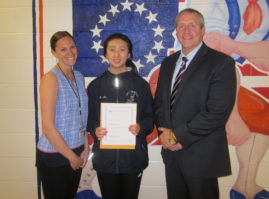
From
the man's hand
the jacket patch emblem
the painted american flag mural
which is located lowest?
the man's hand

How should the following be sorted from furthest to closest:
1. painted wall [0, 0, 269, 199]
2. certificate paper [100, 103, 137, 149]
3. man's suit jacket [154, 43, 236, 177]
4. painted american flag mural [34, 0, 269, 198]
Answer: painted wall [0, 0, 269, 199]
painted american flag mural [34, 0, 269, 198]
certificate paper [100, 103, 137, 149]
man's suit jacket [154, 43, 236, 177]

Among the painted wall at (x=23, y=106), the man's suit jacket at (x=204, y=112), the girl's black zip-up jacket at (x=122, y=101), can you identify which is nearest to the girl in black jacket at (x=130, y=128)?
the girl's black zip-up jacket at (x=122, y=101)

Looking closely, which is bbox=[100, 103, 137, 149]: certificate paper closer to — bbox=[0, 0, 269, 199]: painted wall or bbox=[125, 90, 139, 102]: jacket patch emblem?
bbox=[125, 90, 139, 102]: jacket patch emblem

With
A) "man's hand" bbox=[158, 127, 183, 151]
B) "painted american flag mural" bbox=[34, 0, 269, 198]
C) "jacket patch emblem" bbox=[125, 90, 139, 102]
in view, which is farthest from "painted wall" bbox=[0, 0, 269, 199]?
"jacket patch emblem" bbox=[125, 90, 139, 102]

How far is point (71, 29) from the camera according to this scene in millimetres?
2221

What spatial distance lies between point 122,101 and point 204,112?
0.64 meters

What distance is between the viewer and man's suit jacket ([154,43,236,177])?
4.88ft

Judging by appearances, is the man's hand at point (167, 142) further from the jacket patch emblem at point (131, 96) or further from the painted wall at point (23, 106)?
the painted wall at point (23, 106)

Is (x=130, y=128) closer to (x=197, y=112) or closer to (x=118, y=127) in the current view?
(x=118, y=127)

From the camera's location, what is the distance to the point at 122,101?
1.64 meters

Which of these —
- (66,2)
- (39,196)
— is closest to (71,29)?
A: (66,2)

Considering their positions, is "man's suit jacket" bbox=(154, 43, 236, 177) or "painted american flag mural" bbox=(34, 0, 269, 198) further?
"painted american flag mural" bbox=(34, 0, 269, 198)

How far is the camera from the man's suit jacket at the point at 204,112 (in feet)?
4.88

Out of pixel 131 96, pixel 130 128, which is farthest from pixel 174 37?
pixel 130 128
